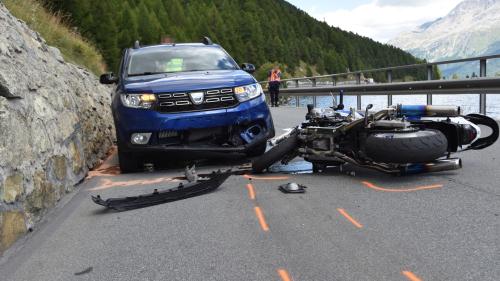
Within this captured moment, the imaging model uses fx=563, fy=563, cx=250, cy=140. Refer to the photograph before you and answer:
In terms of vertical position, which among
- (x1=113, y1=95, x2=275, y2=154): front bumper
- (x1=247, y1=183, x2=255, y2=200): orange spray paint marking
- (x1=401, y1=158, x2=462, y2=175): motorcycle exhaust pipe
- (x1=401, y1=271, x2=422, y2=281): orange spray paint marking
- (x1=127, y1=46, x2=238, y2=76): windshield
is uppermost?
(x1=127, y1=46, x2=238, y2=76): windshield

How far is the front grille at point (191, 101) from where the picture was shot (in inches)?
269

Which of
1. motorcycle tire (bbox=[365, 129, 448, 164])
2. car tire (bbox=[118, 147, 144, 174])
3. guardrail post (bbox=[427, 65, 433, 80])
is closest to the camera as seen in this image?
motorcycle tire (bbox=[365, 129, 448, 164])

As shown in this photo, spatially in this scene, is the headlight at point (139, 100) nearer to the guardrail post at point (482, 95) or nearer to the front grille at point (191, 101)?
the front grille at point (191, 101)

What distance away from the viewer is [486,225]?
4.06m

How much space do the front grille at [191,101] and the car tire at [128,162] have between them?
2.50 feet

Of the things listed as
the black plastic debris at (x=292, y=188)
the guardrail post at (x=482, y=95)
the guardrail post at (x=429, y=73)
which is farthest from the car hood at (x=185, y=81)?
the guardrail post at (x=429, y=73)

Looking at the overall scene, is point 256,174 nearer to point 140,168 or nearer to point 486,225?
point 140,168

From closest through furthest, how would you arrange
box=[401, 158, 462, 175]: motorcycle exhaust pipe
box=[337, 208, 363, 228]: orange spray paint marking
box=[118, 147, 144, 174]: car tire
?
box=[337, 208, 363, 228]: orange spray paint marking < box=[401, 158, 462, 175]: motorcycle exhaust pipe < box=[118, 147, 144, 174]: car tire

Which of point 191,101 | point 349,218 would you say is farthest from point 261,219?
point 191,101

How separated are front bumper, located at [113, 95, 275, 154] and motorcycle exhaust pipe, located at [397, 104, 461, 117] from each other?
1939 mm

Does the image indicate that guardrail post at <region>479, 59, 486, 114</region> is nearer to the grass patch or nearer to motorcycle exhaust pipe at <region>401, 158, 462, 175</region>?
motorcycle exhaust pipe at <region>401, 158, 462, 175</region>

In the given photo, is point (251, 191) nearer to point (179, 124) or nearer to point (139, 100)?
point (179, 124)

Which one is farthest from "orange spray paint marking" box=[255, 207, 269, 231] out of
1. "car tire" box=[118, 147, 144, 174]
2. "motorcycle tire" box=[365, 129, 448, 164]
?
"car tire" box=[118, 147, 144, 174]

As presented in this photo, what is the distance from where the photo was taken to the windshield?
26.1 feet
